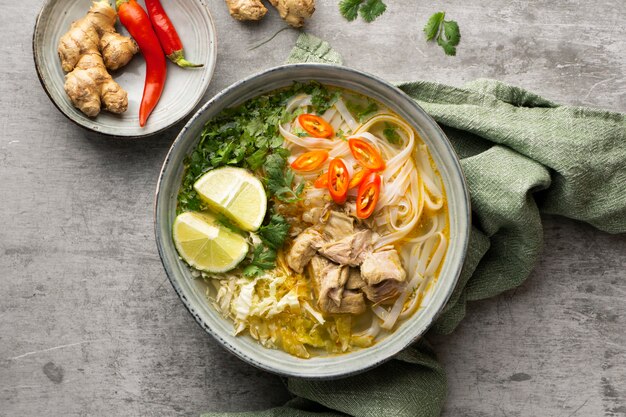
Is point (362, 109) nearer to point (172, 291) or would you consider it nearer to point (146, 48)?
point (146, 48)

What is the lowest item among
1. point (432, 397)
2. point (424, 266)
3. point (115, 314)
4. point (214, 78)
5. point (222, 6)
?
point (432, 397)

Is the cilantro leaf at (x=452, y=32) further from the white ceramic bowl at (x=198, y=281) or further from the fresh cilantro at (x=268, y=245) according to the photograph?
the fresh cilantro at (x=268, y=245)

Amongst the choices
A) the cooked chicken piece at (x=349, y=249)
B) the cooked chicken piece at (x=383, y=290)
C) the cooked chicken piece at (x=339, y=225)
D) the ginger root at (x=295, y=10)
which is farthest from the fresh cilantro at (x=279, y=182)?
the ginger root at (x=295, y=10)

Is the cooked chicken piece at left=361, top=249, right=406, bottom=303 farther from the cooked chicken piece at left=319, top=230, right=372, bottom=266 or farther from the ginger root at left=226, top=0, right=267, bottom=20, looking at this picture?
the ginger root at left=226, top=0, right=267, bottom=20

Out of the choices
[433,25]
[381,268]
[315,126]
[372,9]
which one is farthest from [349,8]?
[381,268]

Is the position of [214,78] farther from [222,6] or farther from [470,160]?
[470,160]

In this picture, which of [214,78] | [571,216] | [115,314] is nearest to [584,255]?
[571,216]
